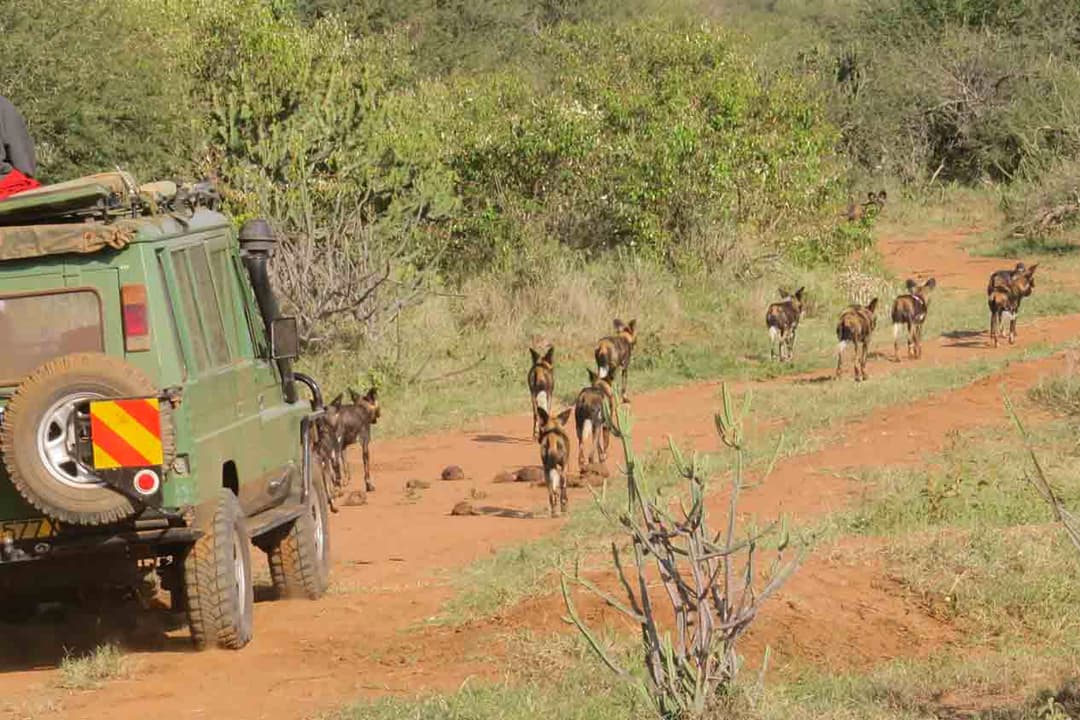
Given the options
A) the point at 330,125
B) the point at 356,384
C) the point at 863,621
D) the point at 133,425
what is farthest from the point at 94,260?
the point at 330,125

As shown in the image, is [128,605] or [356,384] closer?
[128,605]

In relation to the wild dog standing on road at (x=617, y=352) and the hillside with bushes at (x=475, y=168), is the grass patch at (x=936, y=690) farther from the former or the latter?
the hillside with bushes at (x=475, y=168)

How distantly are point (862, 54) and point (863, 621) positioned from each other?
36.7 metres

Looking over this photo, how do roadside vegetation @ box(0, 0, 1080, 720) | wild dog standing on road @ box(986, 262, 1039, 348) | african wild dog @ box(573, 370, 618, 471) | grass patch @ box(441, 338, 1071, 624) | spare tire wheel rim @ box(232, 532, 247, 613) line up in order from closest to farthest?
spare tire wheel rim @ box(232, 532, 247, 613), grass patch @ box(441, 338, 1071, 624), african wild dog @ box(573, 370, 618, 471), roadside vegetation @ box(0, 0, 1080, 720), wild dog standing on road @ box(986, 262, 1039, 348)

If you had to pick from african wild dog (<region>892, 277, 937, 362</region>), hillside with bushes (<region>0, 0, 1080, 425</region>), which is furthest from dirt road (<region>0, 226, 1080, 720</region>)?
hillside with bushes (<region>0, 0, 1080, 425</region>)

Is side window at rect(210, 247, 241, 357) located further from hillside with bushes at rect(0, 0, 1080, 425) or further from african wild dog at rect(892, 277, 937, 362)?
african wild dog at rect(892, 277, 937, 362)

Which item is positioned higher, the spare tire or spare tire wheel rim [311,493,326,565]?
the spare tire

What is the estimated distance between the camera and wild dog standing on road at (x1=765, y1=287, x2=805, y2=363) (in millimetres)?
20672

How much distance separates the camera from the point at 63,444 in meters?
7.34

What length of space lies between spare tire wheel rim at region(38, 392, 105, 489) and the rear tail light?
467 mm

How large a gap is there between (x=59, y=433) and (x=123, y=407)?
1.04ft

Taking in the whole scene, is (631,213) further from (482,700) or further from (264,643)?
(482,700)

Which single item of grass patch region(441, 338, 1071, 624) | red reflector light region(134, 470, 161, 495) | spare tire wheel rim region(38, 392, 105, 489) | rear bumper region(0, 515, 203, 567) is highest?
spare tire wheel rim region(38, 392, 105, 489)

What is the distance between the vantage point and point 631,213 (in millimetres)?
23516
